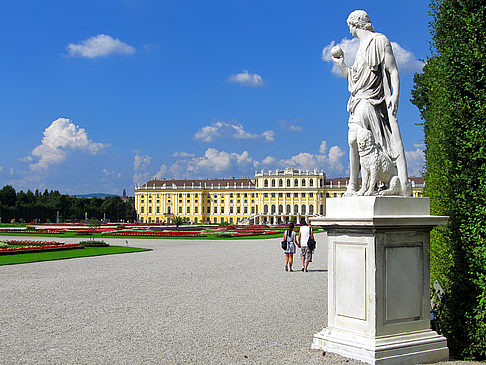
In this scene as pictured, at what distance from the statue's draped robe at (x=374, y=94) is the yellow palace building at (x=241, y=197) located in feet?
308

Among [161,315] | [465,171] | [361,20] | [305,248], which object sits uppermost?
[361,20]

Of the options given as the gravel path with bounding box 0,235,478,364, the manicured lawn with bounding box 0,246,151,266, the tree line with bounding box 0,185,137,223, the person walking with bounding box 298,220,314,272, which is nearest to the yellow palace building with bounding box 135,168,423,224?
the tree line with bounding box 0,185,137,223

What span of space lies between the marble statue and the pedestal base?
1.46 m

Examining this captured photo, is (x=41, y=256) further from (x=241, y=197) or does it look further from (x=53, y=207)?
(x=241, y=197)

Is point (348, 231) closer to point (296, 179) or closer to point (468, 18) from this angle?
point (468, 18)

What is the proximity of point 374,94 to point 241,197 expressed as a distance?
10255 centimetres

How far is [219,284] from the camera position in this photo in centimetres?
1039

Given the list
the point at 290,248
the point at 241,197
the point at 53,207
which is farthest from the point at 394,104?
the point at 241,197

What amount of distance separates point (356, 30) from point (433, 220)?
2.30 m

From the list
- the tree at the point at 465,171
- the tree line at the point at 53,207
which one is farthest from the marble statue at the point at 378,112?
the tree line at the point at 53,207

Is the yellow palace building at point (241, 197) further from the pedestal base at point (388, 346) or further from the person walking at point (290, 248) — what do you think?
the pedestal base at point (388, 346)

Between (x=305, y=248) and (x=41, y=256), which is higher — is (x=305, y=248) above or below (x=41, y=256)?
above

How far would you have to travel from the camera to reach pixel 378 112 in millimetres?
5312

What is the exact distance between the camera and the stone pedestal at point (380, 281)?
4754mm
